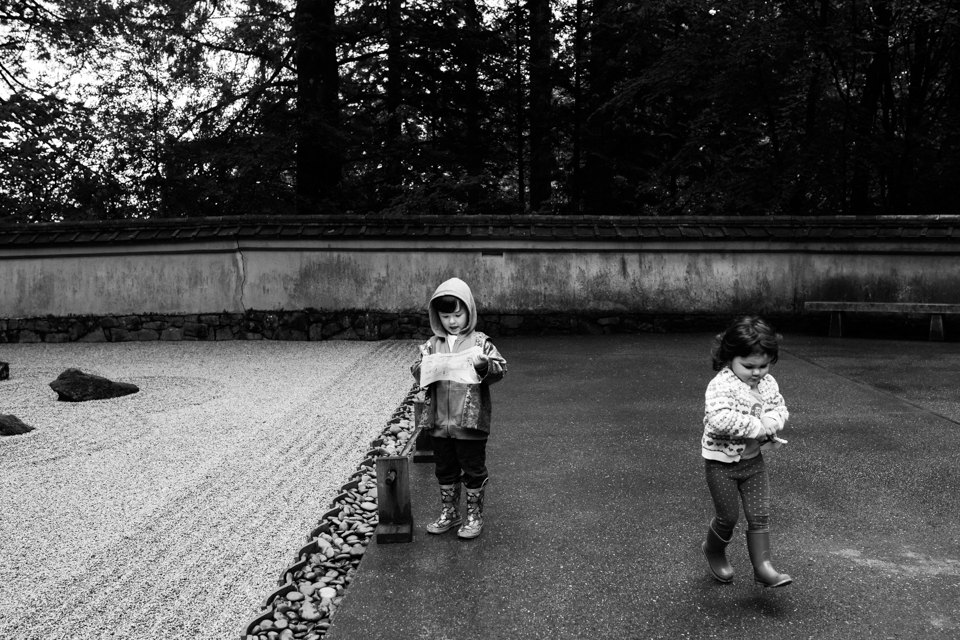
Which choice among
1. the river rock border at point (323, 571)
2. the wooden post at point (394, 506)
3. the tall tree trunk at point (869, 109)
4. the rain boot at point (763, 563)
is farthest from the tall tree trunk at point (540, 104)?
the rain boot at point (763, 563)

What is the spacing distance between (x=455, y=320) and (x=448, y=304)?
81 mm

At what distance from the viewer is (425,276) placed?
34.9 feet

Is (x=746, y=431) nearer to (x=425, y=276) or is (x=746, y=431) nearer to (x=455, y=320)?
(x=455, y=320)

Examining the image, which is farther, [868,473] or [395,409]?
[395,409]

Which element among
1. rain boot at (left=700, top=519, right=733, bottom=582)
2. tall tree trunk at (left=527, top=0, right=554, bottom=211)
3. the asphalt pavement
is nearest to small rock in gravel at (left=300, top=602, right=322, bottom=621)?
the asphalt pavement

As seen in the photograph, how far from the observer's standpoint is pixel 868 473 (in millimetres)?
4148

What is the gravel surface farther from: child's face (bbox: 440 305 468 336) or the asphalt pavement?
child's face (bbox: 440 305 468 336)

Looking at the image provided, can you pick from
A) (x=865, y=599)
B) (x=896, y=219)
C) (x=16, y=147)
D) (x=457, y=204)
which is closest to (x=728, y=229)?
(x=896, y=219)

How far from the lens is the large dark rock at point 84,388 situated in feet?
22.1

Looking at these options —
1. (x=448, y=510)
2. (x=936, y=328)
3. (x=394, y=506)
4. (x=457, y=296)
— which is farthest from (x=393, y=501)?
(x=936, y=328)

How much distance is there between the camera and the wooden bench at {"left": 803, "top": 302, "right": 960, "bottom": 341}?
924cm

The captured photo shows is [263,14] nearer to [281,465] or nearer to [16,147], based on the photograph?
[16,147]

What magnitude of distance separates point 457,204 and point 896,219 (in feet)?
22.8

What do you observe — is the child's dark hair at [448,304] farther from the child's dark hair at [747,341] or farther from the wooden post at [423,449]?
the wooden post at [423,449]
